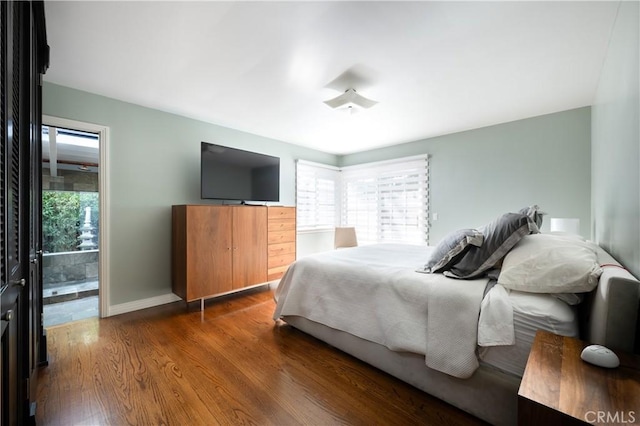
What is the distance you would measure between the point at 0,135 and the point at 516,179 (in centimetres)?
444

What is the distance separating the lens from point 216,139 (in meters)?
3.73

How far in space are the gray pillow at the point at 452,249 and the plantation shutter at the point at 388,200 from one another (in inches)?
99.5

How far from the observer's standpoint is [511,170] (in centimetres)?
354

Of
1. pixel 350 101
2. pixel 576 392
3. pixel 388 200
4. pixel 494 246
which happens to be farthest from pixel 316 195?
pixel 576 392

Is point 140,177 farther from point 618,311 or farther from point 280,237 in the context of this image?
point 618,311

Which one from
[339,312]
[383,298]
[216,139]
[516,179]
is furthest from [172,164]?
[516,179]

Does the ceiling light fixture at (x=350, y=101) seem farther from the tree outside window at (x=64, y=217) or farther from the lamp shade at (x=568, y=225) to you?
the tree outside window at (x=64, y=217)

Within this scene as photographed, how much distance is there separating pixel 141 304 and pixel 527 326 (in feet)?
11.7

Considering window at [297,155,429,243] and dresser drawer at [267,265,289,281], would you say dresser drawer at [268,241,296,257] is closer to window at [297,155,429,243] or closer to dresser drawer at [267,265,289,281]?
dresser drawer at [267,265,289,281]

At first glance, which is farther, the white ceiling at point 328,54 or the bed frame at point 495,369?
the white ceiling at point 328,54

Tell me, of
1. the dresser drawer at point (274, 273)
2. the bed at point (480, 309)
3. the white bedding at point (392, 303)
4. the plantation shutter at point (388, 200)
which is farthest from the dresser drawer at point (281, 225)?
the bed at point (480, 309)

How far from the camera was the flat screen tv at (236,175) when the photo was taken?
3340 mm

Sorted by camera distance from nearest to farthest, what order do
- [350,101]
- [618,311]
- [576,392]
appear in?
[576,392], [618,311], [350,101]

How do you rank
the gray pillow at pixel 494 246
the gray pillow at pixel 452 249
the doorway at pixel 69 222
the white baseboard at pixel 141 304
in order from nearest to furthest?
the gray pillow at pixel 494 246, the gray pillow at pixel 452 249, the white baseboard at pixel 141 304, the doorway at pixel 69 222
